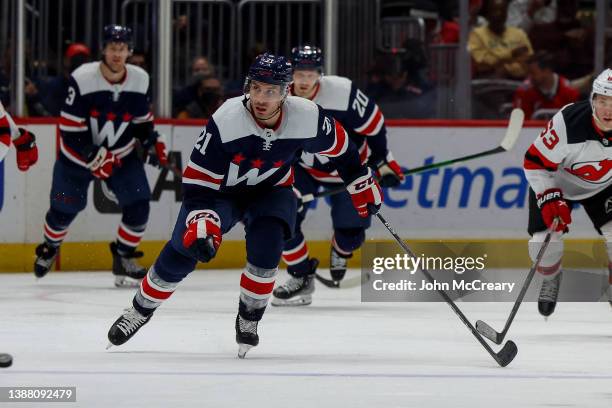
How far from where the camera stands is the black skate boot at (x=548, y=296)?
20.7ft

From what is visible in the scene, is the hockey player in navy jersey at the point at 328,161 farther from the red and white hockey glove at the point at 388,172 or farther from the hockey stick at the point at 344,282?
the hockey stick at the point at 344,282

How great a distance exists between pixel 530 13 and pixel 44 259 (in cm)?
301

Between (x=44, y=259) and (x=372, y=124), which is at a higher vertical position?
(x=372, y=124)

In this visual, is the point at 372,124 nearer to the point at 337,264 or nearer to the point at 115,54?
the point at 337,264

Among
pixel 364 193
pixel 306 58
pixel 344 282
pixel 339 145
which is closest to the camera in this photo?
pixel 339 145

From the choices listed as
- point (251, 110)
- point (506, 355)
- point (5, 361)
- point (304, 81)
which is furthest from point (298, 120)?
point (304, 81)

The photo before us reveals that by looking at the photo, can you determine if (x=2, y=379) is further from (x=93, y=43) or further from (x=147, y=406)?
(x=93, y=43)

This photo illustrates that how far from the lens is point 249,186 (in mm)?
5148

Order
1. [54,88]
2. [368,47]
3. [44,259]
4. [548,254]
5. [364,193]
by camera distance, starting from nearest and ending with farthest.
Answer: [364,193] → [548,254] → [44,259] → [54,88] → [368,47]

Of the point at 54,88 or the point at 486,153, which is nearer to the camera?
the point at 486,153

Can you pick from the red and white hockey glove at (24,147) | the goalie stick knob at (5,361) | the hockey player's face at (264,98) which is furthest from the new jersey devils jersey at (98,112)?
the goalie stick knob at (5,361)

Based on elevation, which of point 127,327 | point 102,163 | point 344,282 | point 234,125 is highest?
point 234,125

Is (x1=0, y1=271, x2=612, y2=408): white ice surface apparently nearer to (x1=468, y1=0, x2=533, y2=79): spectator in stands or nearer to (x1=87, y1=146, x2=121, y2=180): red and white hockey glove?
(x1=87, y1=146, x2=121, y2=180): red and white hockey glove

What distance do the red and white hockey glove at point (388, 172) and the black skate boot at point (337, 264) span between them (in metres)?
0.53
